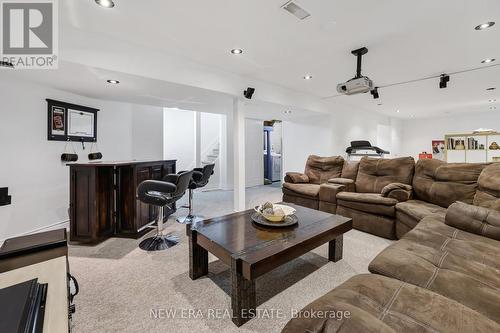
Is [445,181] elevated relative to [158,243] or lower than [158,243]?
elevated

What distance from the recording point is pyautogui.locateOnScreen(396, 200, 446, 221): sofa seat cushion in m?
2.52

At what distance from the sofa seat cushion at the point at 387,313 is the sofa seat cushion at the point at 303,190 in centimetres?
276

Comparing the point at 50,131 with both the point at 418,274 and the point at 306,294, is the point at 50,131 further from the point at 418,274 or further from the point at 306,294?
the point at 418,274

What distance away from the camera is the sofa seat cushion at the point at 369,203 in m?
2.92

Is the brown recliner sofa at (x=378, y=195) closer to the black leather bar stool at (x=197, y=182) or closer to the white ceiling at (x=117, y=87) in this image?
the black leather bar stool at (x=197, y=182)

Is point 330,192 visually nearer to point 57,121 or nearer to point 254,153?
point 254,153


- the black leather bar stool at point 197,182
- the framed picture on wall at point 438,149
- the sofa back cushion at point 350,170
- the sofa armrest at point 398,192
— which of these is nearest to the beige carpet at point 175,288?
the sofa armrest at point 398,192

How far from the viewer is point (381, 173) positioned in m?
3.67

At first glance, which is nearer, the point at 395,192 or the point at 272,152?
the point at 395,192

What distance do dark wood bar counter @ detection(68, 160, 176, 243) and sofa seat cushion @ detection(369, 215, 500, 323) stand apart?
116 inches

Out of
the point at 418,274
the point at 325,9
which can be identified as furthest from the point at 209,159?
the point at 418,274

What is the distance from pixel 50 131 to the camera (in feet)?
10.8

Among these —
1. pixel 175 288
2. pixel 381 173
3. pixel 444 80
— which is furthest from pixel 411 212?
pixel 444 80

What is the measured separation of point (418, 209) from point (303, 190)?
1.76 metres
